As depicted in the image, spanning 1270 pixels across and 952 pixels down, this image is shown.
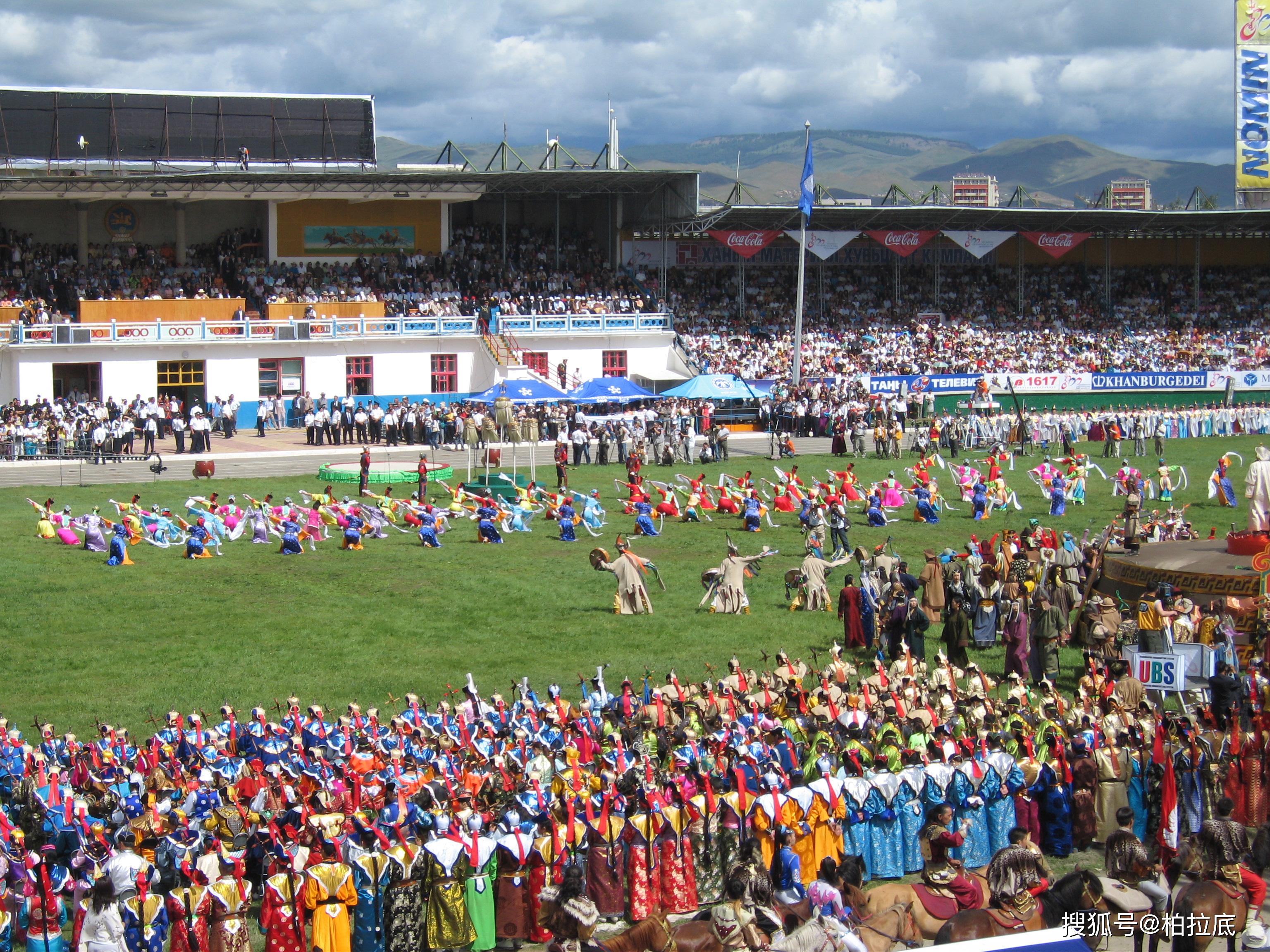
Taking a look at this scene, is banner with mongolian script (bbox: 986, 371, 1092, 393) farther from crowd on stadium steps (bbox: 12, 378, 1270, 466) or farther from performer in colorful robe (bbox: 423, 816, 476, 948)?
performer in colorful robe (bbox: 423, 816, 476, 948)

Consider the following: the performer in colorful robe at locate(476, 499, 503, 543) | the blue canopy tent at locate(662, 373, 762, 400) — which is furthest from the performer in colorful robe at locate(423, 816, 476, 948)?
the blue canopy tent at locate(662, 373, 762, 400)

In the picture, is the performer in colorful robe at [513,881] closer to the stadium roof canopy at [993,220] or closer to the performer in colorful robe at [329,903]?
the performer in colorful robe at [329,903]

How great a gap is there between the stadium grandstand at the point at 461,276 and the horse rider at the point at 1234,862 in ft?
127

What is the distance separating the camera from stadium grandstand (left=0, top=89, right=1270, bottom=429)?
152ft

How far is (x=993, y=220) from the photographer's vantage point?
192ft

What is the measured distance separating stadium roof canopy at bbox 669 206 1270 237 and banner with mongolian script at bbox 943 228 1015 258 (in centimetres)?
52

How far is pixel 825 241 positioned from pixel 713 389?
1474 centimetres

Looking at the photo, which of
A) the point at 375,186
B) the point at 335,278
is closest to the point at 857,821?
the point at 335,278

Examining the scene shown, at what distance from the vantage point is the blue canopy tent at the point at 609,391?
137 feet

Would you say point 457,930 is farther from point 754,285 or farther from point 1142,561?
point 754,285

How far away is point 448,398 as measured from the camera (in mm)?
48531

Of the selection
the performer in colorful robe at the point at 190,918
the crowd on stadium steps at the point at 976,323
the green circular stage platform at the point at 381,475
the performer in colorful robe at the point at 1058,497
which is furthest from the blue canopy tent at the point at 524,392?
the performer in colorful robe at the point at 190,918

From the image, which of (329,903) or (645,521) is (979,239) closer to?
(645,521)

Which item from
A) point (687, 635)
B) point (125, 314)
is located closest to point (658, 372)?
Answer: point (125, 314)
